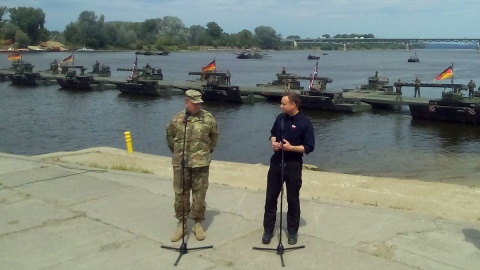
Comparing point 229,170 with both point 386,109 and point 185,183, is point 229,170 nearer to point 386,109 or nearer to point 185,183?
point 185,183

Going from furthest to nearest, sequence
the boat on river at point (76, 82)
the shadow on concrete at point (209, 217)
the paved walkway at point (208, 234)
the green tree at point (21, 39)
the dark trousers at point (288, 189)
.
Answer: the green tree at point (21, 39)
the boat on river at point (76, 82)
the shadow on concrete at point (209, 217)
the dark trousers at point (288, 189)
the paved walkway at point (208, 234)

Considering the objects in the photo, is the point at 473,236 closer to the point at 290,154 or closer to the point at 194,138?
the point at 290,154

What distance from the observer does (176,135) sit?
650cm

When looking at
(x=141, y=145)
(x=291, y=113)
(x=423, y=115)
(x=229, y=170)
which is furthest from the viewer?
(x=423, y=115)

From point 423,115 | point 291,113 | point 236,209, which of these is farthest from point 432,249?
point 423,115

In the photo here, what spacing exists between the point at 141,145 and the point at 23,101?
24007 millimetres

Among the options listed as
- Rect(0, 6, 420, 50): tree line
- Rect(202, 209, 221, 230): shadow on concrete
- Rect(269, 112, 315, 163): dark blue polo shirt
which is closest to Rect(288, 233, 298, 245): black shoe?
Rect(269, 112, 315, 163): dark blue polo shirt

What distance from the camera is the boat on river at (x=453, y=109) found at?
1214 inches

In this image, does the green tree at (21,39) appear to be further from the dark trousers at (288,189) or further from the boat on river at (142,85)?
the dark trousers at (288,189)

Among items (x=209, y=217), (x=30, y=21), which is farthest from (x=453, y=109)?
(x=30, y=21)

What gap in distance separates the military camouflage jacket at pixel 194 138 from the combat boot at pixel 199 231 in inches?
30.4

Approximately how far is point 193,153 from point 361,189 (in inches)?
252

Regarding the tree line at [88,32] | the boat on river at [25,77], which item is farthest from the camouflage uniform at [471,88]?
the tree line at [88,32]

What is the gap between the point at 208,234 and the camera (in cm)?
677
